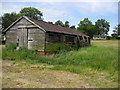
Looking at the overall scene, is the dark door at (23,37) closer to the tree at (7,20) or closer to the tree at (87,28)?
the tree at (7,20)

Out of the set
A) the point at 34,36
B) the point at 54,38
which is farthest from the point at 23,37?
the point at 54,38

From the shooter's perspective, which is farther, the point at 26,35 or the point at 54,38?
the point at 54,38

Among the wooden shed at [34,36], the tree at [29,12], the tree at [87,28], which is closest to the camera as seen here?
the wooden shed at [34,36]

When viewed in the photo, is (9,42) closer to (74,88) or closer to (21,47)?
(21,47)

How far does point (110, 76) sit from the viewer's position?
6910mm

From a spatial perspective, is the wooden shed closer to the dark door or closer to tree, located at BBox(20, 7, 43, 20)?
the dark door

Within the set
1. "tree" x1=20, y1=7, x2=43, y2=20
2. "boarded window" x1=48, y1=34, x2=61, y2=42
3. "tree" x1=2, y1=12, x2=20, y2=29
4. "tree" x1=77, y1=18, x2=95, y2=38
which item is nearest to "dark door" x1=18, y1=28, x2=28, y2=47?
"boarded window" x1=48, y1=34, x2=61, y2=42

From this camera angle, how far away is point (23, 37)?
17703 millimetres

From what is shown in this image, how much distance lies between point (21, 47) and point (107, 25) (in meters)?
102

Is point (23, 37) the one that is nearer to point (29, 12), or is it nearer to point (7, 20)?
point (7, 20)

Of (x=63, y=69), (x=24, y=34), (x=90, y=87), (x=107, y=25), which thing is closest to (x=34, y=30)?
(x=24, y=34)

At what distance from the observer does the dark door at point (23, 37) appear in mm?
17500

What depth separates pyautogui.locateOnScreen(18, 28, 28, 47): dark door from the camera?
57.4 ft

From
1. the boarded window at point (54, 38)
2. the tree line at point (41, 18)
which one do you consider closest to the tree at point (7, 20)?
the tree line at point (41, 18)
